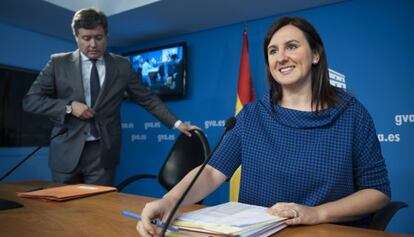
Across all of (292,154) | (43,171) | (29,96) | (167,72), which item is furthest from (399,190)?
(43,171)

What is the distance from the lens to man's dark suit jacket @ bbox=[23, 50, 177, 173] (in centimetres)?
193

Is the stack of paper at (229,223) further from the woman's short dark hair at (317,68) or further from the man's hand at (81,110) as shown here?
the man's hand at (81,110)

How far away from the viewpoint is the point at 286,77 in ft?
4.20

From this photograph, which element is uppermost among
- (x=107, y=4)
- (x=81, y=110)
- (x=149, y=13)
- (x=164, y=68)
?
(x=107, y=4)

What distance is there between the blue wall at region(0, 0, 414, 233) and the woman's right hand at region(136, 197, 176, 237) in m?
2.11

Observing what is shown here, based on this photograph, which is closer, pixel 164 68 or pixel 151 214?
pixel 151 214

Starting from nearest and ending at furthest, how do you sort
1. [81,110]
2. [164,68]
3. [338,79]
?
[81,110] → [338,79] → [164,68]

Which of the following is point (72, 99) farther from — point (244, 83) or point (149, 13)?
point (244, 83)

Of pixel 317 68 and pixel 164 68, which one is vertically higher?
pixel 164 68

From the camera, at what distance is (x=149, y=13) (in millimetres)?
2926

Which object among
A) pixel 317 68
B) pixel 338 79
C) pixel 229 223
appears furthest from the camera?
pixel 338 79

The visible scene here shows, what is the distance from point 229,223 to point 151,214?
21 centimetres

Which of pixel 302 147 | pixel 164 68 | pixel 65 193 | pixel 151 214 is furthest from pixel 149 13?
pixel 151 214

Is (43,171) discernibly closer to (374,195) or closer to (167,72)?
(167,72)
